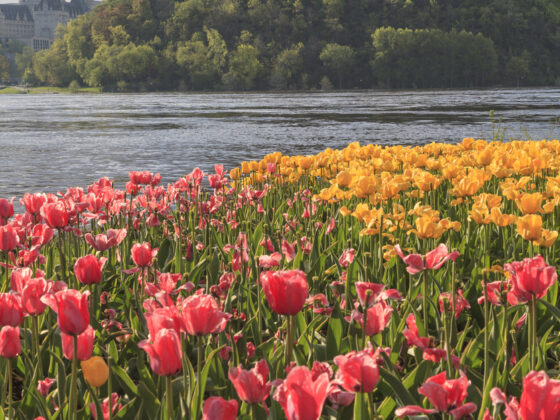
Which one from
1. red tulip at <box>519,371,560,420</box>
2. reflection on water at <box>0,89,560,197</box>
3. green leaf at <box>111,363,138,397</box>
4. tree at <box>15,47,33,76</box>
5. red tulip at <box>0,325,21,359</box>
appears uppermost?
tree at <box>15,47,33,76</box>

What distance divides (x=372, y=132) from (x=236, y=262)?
68.7ft

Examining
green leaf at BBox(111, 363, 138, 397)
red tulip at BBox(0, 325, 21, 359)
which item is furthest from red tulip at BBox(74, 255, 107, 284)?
red tulip at BBox(0, 325, 21, 359)

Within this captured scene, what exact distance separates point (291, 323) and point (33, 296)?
0.67 metres

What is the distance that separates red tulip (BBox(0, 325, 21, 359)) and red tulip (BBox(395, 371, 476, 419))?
856mm

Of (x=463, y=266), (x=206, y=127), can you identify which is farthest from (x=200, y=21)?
(x=463, y=266)

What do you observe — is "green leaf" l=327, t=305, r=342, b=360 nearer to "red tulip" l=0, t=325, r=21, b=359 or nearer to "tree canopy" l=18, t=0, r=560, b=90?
"red tulip" l=0, t=325, r=21, b=359

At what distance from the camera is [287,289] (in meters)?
1.46

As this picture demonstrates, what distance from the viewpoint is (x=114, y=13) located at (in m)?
113

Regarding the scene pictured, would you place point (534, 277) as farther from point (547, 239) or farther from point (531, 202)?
point (531, 202)

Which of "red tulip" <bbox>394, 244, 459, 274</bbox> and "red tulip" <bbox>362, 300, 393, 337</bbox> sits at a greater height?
"red tulip" <bbox>394, 244, 459, 274</bbox>

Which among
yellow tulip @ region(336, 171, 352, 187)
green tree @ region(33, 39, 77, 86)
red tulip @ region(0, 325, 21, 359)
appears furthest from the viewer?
green tree @ region(33, 39, 77, 86)

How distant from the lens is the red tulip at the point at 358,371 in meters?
1.15

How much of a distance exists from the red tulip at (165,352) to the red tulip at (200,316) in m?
0.13

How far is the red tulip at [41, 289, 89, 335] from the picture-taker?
1.39 m
